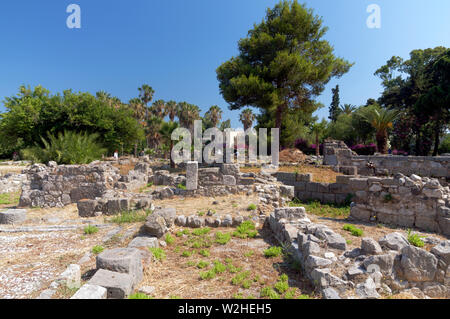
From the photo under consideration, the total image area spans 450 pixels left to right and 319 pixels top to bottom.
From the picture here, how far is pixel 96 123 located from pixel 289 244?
22040mm

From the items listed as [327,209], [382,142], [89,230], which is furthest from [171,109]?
[89,230]

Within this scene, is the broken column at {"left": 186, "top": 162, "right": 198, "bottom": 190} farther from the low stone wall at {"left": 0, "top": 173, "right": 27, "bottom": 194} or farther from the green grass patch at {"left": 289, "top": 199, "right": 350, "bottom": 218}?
the low stone wall at {"left": 0, "top": 173, "right": 27, "bottom": 194}

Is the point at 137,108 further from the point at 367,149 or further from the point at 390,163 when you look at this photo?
the point at 390,163

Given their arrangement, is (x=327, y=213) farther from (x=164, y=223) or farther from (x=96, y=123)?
(x=96, y=123)

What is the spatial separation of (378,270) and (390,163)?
43.6ft

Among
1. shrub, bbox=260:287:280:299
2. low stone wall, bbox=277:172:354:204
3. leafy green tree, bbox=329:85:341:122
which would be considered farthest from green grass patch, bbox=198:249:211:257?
leafy green tree, bbox=329:85:341:122

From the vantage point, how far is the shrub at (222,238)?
4.98 m

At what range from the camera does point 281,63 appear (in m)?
17.7

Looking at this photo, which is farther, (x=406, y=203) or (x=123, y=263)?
(x=406, y=203)

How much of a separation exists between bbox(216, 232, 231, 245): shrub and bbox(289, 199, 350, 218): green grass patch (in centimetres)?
447

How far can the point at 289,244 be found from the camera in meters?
4.55

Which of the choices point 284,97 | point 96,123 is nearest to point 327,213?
point 284,97

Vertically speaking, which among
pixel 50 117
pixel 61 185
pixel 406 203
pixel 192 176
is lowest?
pixel 406 203

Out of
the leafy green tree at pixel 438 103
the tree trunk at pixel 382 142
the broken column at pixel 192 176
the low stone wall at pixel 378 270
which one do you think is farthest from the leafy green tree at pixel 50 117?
the leafy green tree at pixel 438 103
